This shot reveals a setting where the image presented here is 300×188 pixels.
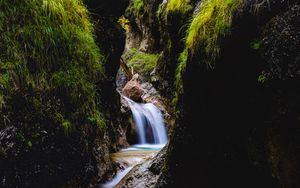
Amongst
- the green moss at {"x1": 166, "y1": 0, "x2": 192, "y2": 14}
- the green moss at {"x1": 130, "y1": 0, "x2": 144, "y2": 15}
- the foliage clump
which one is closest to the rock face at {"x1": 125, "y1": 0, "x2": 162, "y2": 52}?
the green moss at {"x1": 130, "y1": 0, "x2": 144, "y2": 15}

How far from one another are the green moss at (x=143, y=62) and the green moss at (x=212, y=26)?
48.3 feet

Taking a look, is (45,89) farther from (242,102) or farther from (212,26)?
(242,102)

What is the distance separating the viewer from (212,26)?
3457 mm

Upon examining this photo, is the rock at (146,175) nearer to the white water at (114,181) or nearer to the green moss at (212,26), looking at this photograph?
the white water at (114,181)

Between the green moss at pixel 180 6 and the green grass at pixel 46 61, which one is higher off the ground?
the green moss at pixel 180 6

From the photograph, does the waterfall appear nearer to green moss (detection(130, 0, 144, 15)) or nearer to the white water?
the white water

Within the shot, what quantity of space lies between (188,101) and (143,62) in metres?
15.7

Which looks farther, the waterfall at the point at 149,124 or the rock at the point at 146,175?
the waterfall at the point at 149,124

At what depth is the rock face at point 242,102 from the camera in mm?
2662

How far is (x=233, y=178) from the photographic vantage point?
3.33 metres

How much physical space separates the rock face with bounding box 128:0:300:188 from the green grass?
1.49 meters

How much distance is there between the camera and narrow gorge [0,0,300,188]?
9.02 feet

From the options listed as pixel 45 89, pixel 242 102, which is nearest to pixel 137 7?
pixel 45 89

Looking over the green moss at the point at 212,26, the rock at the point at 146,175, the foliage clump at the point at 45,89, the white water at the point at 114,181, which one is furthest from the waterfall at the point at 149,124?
the green moss at the point at 212,26
